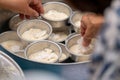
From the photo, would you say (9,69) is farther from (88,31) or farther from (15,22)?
(15,22)

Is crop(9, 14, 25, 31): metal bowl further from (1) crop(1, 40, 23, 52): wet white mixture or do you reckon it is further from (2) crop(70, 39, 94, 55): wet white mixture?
(2) crop(70, 39, 94, 55): wet white mixture

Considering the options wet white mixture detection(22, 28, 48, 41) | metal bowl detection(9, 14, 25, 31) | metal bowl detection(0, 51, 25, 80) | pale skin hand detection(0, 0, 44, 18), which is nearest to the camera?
metal bowl detection(0, 51, 25, 80)

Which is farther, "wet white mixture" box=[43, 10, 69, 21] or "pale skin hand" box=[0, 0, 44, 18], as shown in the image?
"wet white mixture" box=[43, 10, 69, 21]

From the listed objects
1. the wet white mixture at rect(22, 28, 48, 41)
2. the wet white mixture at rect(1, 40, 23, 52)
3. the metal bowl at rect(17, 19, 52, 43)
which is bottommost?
the wet white mixture at rect(1, 40, 23, 52)

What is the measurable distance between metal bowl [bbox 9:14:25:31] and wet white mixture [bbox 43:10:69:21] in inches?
4.7

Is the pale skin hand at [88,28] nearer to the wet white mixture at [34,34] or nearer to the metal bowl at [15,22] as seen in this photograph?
the wet white mixture at [34,34]

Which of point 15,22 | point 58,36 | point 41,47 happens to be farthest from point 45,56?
point 15,22

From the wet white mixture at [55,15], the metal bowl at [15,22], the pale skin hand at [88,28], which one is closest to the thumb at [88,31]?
the pale skin hand at [88,28]

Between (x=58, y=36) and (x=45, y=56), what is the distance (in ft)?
0.58

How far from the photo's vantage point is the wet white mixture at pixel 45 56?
1100 millimetres

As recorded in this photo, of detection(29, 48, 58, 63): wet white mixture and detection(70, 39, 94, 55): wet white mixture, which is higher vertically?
detection(70, 39, 94, 55): wet white mixture

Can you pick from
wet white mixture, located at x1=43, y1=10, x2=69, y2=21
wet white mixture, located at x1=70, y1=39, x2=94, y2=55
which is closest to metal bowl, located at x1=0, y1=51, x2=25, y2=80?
wet white mixture, located at x1=70, y1=39, x2=94, y2=55

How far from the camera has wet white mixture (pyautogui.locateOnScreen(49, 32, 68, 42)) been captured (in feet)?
4.08

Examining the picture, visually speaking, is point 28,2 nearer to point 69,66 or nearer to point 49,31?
point 49,31
